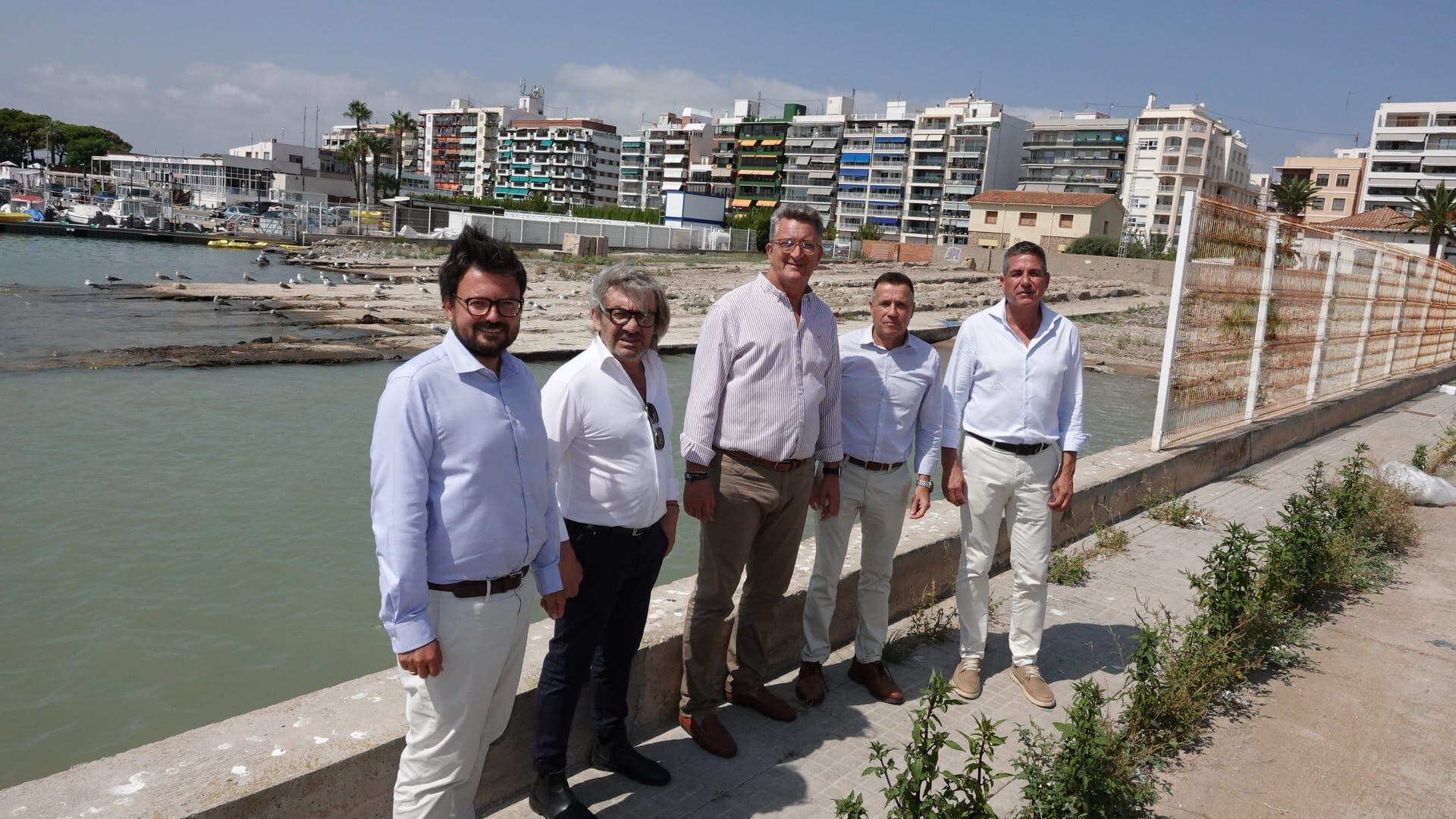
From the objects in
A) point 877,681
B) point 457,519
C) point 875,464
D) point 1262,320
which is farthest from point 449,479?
point 1262,320

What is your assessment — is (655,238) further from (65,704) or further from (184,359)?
(65,704)

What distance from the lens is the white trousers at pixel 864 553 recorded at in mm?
3766

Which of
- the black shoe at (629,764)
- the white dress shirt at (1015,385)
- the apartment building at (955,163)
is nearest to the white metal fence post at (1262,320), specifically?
the white dress shirt at (1015,385)

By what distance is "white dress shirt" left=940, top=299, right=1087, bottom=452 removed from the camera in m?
3.91

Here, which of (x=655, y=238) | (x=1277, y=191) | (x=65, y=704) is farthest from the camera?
(x=1277, y=191)

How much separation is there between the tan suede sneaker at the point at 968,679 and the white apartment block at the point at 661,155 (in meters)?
119

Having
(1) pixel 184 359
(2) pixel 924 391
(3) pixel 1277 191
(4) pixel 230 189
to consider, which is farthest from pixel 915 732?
(4) pixel 230 189

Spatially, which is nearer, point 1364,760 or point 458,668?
point 458,668

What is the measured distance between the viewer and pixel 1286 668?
4.25 metres

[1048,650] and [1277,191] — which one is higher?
[1277,191]

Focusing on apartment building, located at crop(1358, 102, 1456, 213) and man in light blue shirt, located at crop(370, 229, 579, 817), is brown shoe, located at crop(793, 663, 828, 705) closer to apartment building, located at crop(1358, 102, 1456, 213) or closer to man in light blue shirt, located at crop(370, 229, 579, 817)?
man in light blue shirt, located at crop(370, 229, 579, 817)

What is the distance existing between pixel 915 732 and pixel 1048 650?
7.67 feet

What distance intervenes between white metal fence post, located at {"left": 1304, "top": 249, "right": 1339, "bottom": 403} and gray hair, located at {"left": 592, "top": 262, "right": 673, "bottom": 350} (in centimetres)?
909

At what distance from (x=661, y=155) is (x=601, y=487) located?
131 meters
